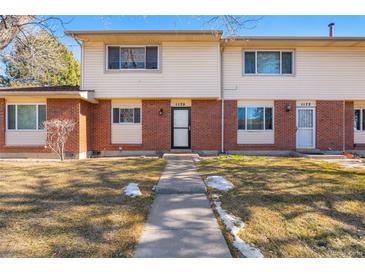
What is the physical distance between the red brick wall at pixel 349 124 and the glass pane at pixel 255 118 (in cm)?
455

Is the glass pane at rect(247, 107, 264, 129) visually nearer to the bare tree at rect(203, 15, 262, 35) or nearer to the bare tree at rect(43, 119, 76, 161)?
the bare tree at rect(203, 15, 262, 35)

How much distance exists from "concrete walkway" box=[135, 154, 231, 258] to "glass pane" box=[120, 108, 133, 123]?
8.72 m

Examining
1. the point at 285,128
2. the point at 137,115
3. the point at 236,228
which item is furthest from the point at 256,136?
the point at 236,228

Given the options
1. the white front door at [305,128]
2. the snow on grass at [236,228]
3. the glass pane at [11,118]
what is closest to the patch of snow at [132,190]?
the snow on grass at [236,228]

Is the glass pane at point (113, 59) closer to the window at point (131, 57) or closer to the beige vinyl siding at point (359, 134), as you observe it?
the window at point (131, 57)

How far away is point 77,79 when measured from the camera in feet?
99.2

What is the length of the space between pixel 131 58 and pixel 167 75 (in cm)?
199

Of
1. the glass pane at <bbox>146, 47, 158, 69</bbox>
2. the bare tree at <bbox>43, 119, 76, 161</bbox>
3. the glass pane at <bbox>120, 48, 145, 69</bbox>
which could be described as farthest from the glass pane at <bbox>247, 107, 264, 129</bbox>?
the bare tree at <bbox>43, 119, 76, 161</bbox>

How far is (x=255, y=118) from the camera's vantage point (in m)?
15.2

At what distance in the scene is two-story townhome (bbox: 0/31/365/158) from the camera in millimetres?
14312

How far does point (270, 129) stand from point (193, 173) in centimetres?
792

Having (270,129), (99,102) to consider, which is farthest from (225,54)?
(99,102)
